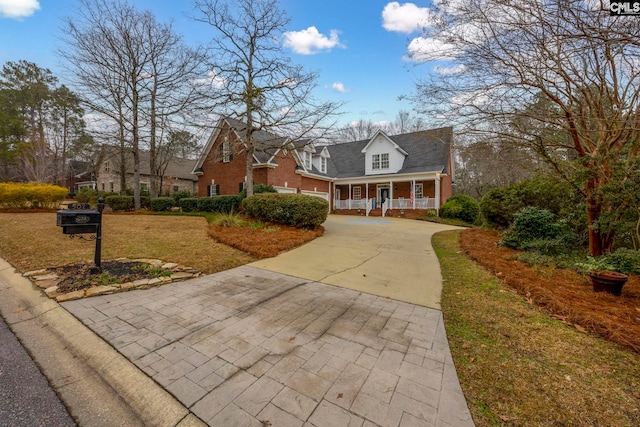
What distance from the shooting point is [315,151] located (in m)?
21.0

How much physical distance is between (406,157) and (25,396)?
2225 cm

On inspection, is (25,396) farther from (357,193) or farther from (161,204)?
(357,193)

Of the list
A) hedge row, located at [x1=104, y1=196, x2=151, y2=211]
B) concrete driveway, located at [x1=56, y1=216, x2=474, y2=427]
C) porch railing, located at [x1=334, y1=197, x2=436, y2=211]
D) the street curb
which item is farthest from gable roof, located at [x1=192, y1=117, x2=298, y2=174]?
the street curb

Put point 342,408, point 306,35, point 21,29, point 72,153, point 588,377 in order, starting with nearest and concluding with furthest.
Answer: point 342,408
point 588,377
point 21,29
point 306,35
point 72,153

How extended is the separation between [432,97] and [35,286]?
8418 millimetres

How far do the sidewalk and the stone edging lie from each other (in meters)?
0.20

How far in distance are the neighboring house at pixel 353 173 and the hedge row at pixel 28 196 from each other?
8.04 metres

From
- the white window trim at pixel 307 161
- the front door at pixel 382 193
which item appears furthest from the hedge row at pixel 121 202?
the front door at pixel 382 193

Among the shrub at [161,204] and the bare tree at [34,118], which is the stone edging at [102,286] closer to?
the shrub at [161,204]

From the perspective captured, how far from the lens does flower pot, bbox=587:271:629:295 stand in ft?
13.0

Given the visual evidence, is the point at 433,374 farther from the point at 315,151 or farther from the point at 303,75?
the point at 315,151

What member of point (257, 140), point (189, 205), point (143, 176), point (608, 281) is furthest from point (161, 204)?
point (608, 281)

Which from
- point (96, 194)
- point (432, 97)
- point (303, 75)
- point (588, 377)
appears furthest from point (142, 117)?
point (588, 377)

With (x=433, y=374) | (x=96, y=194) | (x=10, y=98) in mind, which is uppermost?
(x=10, y=98)
